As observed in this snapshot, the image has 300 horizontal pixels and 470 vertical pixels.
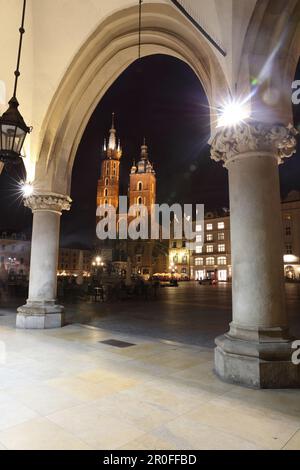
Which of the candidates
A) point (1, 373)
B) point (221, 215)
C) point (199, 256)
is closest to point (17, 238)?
point (199, 256)

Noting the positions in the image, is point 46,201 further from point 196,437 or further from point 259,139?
point 196,437

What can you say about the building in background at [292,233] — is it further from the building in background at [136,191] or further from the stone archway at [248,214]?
the stone archway at [248,214]

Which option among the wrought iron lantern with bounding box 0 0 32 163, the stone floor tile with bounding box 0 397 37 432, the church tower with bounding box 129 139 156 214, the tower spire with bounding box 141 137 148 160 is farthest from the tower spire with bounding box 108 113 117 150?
the stone floor tile with bounding box 0 397 37 432

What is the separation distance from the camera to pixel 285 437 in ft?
8.83

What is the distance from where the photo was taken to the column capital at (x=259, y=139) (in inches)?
177

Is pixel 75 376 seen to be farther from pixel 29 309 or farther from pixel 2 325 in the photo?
pixel 2 325

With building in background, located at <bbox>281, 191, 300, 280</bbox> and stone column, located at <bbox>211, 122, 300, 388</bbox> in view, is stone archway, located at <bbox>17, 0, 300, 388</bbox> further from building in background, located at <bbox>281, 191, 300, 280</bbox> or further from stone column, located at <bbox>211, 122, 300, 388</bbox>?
building in background, located at <bbox>281, 191, 300, 280</bbox>

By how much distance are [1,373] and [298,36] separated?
6.43 meters

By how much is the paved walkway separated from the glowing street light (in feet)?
11.9

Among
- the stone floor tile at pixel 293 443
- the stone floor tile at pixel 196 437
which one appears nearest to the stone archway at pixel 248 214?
the stone floor tile at pixel 293 443

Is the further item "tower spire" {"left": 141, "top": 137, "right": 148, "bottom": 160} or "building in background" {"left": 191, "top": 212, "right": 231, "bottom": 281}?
"tower spire" {"left": 141, "top": 137, "right": 148, "bottom": 160}

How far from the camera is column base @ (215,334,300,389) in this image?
3.99 metres

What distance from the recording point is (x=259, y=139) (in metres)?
4.51

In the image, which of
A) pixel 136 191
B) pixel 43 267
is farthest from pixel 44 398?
pixel 136 191
